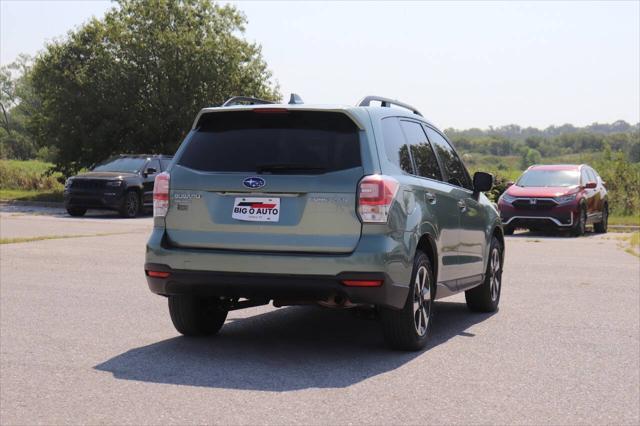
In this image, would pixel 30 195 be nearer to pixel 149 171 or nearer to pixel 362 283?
pixel 149 171

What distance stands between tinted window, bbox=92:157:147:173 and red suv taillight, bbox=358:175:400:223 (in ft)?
75.8

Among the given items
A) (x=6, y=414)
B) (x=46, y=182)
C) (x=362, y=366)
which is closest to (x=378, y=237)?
(x=362, y=366)

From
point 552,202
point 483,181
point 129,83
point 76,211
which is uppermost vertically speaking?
point 129,83

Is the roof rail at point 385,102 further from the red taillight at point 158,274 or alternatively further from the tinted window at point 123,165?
the tinted window at point 123,165

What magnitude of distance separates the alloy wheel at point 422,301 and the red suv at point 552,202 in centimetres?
1612

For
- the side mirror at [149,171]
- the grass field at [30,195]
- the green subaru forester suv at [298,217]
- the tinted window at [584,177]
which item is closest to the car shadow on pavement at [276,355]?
the green subaru forester suv at [298,217]

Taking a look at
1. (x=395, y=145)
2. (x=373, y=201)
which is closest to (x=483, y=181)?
(x=395, y=145)

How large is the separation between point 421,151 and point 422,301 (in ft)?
4.61

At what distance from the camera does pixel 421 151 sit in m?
8.73

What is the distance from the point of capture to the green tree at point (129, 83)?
39906 mm

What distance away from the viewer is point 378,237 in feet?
24.0

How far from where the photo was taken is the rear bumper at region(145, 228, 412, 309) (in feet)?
23.7

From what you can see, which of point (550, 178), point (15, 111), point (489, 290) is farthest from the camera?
point (15, 111)

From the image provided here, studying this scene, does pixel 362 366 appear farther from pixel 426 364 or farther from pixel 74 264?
pixel 74 264
